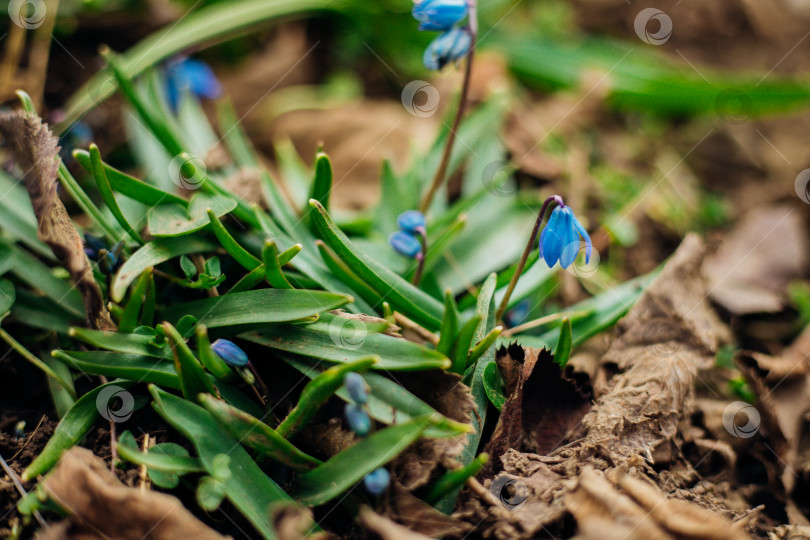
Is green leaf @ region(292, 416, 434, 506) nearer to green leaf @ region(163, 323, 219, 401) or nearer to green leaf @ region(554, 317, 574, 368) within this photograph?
green leaf @ region(163, 323, 219, 401)

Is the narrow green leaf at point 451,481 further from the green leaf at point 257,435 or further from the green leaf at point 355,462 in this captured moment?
the green leaf at point 257,435

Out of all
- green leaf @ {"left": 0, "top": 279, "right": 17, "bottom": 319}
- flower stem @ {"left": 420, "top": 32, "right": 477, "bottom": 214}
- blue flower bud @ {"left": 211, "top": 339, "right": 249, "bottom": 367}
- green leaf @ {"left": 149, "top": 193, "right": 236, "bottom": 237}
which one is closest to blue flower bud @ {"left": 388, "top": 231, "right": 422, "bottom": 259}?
flower stem @ {"left": 420, "top": 32, "right": 477, "bottom": 214}

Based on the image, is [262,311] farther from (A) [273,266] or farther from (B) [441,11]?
(B) [441,11]

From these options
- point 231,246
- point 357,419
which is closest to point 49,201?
point 231,246

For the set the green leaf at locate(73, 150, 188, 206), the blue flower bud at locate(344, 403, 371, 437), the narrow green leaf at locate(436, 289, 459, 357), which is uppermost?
the green leaf at locate(73, 150, 188, 206)

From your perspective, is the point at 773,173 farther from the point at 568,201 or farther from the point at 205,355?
the point at 205,355

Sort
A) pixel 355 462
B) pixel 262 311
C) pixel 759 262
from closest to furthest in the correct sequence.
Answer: pixel 355 462, pixel 262 311, pixel 759 262
